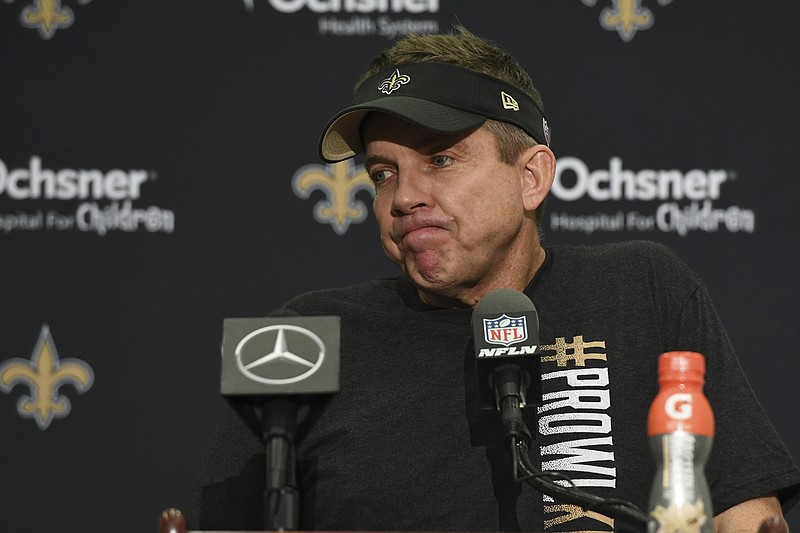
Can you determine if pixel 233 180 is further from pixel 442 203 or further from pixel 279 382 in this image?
pixel 279 382

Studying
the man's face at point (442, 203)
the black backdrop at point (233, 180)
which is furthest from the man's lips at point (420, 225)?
the black backdrop at point (233, 180)

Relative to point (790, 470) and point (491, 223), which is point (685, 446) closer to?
point (790, 470)

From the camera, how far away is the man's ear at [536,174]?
189 centimetres

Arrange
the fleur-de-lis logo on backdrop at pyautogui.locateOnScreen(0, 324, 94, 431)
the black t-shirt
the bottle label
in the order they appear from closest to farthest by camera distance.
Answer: the bottle label < the black t-shirt < the fleur-de-lis logo on backdrop at pyautogui.locateOnScreen(0, 324, 94, 431)

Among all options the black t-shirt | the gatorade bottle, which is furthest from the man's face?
the gatorade bottle

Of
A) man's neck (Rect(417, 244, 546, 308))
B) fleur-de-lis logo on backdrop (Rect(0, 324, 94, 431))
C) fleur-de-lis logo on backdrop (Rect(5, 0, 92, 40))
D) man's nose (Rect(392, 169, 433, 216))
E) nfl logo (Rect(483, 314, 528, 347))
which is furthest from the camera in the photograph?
fleur-de-lis logo on backdrop (Rect(5, 0, 92, 40))

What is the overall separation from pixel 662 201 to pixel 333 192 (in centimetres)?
79

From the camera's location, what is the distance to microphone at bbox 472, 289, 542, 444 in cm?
132

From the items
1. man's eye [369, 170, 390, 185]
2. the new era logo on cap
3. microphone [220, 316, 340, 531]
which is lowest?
microphone [220, 316, 340, 531]

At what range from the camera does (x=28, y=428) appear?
262 centimetres

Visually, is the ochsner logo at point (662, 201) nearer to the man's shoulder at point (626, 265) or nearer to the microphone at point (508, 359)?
the man's shoulder at point (626, 265)

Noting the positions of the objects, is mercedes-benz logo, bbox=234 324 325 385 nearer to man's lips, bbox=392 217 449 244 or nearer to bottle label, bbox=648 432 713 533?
bottle label, bbox=648 432 713 533

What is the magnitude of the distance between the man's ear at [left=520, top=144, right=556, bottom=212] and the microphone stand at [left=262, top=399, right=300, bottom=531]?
2.94 feet

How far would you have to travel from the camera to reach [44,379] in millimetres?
2609
